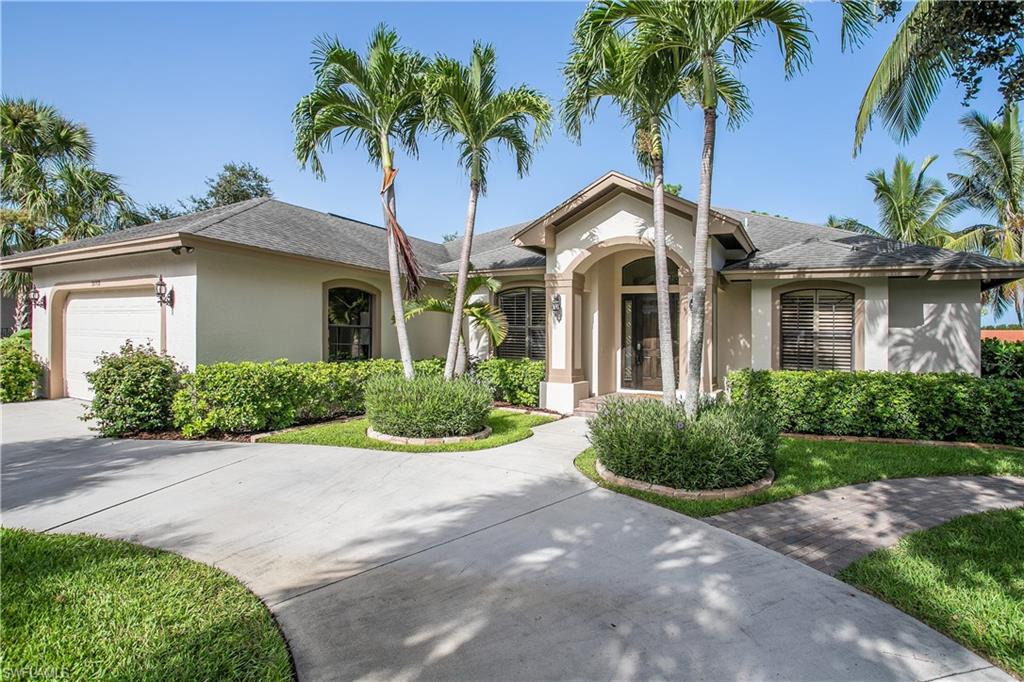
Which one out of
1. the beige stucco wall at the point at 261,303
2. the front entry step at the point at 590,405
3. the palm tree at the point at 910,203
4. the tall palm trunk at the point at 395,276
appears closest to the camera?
the tall palm trunk at the point at 395,276

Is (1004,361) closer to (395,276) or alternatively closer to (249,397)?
(395,276)

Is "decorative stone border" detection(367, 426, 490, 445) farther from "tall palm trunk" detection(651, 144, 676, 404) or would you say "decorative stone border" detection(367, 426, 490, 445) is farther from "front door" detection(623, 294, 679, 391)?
"front door" detection(623, 294, 679, 391)

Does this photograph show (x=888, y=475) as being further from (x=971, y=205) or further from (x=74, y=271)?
(x=971, y=205)

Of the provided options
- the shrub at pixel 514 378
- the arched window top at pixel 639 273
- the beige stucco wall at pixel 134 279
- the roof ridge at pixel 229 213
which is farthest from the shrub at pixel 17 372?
the arched window top at pixel 639 273

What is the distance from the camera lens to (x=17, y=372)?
1284 cm

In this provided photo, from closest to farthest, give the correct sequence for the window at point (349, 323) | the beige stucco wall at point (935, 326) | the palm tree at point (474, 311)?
the beige stucco wall at point (935, 326), the palm tree at point (474, 311), the window at point (349, 323)

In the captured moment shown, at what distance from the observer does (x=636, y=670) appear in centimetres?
282

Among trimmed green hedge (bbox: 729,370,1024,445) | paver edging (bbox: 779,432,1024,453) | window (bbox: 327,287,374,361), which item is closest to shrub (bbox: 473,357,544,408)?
window (bbox: 327,287,374,361)

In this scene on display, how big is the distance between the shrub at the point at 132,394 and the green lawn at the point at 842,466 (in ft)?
24.9

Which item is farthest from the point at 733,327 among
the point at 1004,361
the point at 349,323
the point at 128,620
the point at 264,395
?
the point at 128,620

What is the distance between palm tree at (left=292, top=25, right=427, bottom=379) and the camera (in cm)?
911

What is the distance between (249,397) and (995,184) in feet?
91.8

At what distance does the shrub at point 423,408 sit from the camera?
8297 mm

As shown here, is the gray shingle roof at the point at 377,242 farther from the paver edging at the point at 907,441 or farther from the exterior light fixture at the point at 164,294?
the paver edging at the point at 907,441
